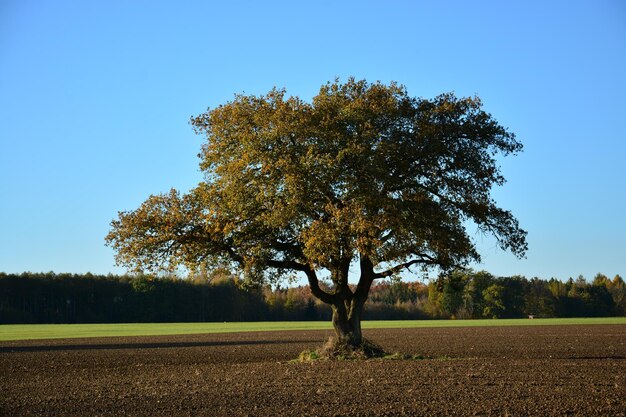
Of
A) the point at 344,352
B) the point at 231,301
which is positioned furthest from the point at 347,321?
the point at 231,301

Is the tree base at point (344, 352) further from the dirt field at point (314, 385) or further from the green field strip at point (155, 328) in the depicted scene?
the green field strip at point (155, 328)

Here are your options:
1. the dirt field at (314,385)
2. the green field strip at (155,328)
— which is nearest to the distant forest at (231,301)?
the green field strip at (155,328)

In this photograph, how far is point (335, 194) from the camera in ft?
107

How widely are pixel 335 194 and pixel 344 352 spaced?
24.2 feet

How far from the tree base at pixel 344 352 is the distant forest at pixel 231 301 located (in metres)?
82.8

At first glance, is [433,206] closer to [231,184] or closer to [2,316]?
[231,184]

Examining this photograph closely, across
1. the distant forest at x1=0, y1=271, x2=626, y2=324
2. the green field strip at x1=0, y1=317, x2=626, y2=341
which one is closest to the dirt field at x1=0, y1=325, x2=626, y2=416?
the green field strip at x1=0, y1=317, x2=626, y2=341

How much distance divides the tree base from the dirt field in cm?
177

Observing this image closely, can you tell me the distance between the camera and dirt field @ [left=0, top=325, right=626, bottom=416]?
19.4 m

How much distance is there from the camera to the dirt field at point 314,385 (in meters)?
19.4

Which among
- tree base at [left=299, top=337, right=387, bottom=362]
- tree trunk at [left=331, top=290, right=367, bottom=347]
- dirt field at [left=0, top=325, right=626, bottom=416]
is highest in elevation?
tree trunk at [left=331, top=290, right=367, bottom=347]

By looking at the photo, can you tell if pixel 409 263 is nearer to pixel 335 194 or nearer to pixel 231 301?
pixel 335 194

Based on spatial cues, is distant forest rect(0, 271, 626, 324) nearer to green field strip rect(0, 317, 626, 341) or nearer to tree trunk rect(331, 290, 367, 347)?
green field strip rect(0, 317, 626, 341)

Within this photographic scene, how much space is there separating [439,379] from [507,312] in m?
118
